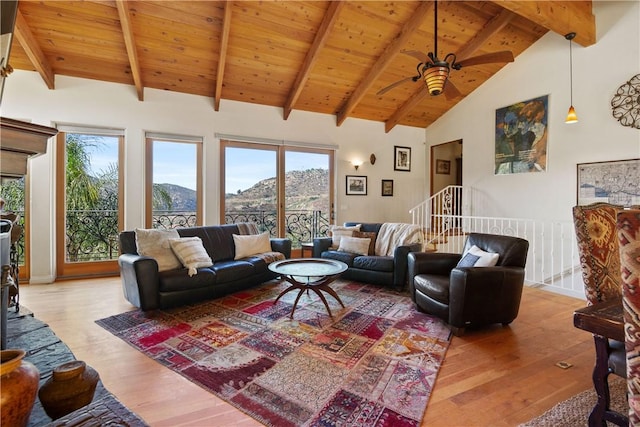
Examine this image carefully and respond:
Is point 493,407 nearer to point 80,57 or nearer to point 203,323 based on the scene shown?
point 203,323

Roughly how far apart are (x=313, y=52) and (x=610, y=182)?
4.72m

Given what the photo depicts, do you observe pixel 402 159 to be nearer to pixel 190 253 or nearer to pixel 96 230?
pixel 190 253

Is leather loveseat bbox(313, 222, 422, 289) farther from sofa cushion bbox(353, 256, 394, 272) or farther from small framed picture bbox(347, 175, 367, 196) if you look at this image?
small framed picture bbox(347, 175, 367, 196)

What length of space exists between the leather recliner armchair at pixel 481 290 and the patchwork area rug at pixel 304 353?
209 mm

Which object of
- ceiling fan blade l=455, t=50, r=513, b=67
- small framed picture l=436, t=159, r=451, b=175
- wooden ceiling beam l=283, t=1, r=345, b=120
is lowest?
small framed picture l=436, t=159, r=451, b=175

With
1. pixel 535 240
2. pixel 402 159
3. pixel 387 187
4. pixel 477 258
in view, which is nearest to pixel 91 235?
pixel 477 258

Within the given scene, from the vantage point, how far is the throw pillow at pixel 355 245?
15.5ft

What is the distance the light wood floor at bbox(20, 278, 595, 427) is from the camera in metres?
1.76

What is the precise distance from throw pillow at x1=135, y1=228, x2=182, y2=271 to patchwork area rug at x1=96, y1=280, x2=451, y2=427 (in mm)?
537

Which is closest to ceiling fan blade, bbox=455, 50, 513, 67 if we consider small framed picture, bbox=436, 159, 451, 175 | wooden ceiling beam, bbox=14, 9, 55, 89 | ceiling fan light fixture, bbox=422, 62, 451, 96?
ceiling fan light fixture, bbox=422, 62, 451, 96

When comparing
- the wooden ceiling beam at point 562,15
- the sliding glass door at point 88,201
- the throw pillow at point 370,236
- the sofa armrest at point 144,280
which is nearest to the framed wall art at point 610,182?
the wooden ceiling beam at point 562,15

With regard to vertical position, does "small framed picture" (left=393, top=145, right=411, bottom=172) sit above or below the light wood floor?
above

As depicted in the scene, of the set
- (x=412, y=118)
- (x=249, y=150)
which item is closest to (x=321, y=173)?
(x=249, y=150)

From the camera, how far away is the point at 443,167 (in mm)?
8492
